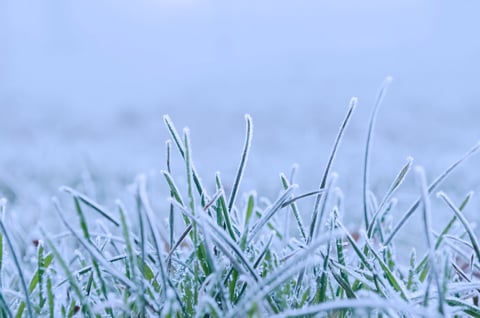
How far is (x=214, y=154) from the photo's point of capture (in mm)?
2645

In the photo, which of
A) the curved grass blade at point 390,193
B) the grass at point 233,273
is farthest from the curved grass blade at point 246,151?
the curved grass blade at point 390,193

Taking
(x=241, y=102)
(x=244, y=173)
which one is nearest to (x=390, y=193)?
(x=244, y=173)

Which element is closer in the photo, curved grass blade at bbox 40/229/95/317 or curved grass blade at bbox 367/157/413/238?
curved grass blade at bbox 40/229/95/317

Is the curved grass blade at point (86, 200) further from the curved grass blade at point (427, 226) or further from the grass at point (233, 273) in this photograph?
the curved grass blade at point (427, 226)

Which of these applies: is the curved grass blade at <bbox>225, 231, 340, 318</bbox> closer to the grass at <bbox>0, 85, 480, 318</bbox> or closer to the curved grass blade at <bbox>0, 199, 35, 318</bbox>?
the grass at <bbox>0, 85, 480, 318</bbox>

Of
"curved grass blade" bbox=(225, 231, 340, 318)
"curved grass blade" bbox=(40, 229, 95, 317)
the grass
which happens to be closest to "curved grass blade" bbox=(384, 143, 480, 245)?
the grass

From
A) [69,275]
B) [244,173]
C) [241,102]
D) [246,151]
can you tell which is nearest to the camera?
[69,275]

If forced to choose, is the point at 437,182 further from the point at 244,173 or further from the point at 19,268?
the point at 244,173

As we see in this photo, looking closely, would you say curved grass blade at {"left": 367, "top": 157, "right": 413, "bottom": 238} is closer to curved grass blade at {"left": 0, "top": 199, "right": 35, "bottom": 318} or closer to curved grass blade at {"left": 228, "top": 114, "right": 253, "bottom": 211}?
curved grass blade at {"left": 228, "top": 114, "right": 253, "bottom": 211}

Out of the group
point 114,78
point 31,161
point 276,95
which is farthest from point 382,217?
point 114,78

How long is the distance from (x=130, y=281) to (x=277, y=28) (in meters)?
5.61

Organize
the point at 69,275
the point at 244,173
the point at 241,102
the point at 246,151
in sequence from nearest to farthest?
the point at 69,275 < the point at 246,151 < the point at 244,173 < the point at 241,102

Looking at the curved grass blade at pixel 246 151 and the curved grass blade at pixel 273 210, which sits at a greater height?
the curved grass blade at pixel 246 151

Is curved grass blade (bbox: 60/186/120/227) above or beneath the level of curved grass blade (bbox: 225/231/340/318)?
above
